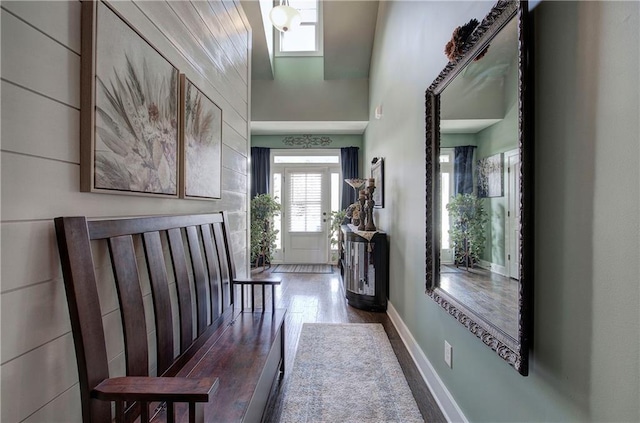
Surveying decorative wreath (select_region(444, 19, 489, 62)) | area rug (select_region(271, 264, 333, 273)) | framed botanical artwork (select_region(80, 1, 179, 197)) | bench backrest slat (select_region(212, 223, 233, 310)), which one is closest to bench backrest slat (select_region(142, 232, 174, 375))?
framed botanical artwork (select_region(80, 1, 179, 197))

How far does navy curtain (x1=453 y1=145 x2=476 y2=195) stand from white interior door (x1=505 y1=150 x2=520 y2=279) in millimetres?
319

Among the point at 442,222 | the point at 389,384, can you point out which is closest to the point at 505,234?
the point at 442,222

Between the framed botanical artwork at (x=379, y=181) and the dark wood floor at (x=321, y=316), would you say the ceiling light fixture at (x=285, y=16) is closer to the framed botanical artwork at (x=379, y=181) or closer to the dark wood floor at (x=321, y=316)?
the framed botanical artwork at (x=379, y=181)

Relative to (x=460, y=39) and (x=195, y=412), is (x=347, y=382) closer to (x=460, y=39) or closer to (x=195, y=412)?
(x=195, y=412)

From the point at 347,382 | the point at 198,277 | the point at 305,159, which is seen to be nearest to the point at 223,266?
the point at 198,277

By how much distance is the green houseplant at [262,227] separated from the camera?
5.62m

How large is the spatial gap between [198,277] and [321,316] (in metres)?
1.89

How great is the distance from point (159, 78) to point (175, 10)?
1.55 ft

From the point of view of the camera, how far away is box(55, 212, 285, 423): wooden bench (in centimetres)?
88

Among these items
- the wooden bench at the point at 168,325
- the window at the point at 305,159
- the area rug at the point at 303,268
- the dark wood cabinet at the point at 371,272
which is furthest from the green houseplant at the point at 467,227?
the window at the point at 305,159

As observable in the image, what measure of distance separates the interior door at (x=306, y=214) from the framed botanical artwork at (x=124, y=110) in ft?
15.3

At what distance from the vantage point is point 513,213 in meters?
1.13

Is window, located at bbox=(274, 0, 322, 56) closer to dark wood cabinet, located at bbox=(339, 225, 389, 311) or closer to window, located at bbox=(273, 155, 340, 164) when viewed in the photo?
window, located at bbox=(273, 155, 340, 164)

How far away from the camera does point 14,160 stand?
0.77 metres
